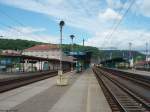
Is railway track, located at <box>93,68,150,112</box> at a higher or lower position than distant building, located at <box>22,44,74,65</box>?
lower

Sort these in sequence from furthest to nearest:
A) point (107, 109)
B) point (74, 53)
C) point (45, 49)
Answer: point (45, 49) < point (74, 53) < point (107, 109)

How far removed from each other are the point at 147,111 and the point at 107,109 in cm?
202

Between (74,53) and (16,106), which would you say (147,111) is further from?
(74,53)

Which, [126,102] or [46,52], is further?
[46,52]

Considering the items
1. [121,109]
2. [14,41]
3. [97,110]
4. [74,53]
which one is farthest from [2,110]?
[14,41]

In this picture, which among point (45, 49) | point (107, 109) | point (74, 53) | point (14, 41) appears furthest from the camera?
point (14, 41)

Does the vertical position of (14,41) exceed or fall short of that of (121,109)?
it exceeds it

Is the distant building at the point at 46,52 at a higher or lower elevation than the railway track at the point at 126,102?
higher

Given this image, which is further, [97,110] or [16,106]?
[16,106]

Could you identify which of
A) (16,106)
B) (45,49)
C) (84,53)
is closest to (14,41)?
(45,49)

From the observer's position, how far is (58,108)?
17.3m

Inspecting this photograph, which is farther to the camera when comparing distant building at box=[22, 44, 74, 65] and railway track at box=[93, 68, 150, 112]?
distant building at box=[22, 44, 74, 65]

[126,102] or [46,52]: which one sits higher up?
[46,52]

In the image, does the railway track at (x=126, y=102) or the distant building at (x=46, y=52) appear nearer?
the railway track at (x=126, y=102)
